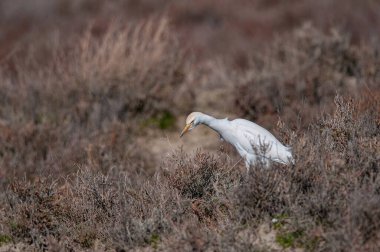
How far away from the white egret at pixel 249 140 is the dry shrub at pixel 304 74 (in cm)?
343

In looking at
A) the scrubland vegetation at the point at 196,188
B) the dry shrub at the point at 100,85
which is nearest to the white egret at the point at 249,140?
the scrubland vegetation at the point at 196,188

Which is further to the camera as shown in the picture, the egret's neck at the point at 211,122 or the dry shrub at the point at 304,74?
the dry shrub at the point at 304,74

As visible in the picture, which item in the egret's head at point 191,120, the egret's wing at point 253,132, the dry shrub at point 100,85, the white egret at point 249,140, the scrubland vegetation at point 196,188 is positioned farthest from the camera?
the dry shrub at point 100,85

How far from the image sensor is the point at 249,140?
616cm

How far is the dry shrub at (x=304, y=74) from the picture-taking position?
10711mm

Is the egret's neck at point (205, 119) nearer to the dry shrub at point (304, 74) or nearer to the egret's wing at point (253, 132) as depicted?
the egret's wing at point (253, 132)

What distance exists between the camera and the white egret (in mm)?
5906

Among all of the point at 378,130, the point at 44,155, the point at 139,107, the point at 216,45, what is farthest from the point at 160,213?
the point at 216,45

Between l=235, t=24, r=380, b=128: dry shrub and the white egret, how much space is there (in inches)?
135

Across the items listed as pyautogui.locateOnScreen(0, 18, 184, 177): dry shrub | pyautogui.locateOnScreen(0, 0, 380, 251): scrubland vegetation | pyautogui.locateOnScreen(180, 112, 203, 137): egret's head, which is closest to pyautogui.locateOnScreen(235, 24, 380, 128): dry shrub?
pyautogui.locateOnScreen(0, 0, 380, 251): scrubland vegetation

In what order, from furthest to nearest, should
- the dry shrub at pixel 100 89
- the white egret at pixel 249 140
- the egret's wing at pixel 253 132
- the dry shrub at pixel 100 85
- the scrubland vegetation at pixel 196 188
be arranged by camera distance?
the dry shrub at pixel 100 85 < the dry shrub at pixel 100 89 < the egret's wing at pixel 253 132 < the white egret at pixel 249 140 < the scrubland vegetation at pixel 196 188


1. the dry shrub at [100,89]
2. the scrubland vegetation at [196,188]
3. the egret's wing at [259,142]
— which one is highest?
the egret's wing at [259,142]

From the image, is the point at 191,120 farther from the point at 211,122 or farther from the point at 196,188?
the point at 196,188

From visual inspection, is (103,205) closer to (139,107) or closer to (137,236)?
(137,236)
